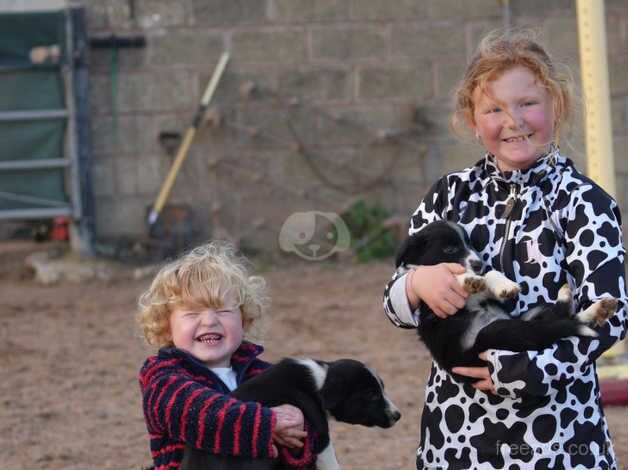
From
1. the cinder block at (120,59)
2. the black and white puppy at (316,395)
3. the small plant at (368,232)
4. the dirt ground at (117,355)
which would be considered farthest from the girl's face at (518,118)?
the cinder block at (120,59)

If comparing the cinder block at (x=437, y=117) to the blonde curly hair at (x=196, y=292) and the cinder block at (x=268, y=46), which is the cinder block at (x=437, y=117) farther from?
the blonde curly hair at (x=196, y=292)

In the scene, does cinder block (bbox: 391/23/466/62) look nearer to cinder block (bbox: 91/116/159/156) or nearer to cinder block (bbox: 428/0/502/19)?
cinder block (bbox: 428/0/502/19)

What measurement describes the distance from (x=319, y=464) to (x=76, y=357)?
4486 mm

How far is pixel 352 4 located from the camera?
977 centimetres

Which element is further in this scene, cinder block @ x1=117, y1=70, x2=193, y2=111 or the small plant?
the small plant

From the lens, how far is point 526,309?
9.12ft

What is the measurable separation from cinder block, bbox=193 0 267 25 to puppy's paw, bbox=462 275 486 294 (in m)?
7.37

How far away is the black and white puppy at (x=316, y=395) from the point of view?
112 inches

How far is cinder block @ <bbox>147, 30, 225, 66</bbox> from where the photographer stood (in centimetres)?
966

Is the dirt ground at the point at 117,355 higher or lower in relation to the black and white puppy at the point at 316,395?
lower

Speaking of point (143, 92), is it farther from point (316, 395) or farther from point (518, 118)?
point (518, 118)

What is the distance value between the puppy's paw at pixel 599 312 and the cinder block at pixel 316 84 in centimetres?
744

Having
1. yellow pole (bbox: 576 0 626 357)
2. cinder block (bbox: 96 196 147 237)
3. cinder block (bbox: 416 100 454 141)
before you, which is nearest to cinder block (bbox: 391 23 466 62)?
cinder block (bbox: 416 100 454 141)

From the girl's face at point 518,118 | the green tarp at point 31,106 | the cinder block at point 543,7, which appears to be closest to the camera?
the girl's face at point 518,118
